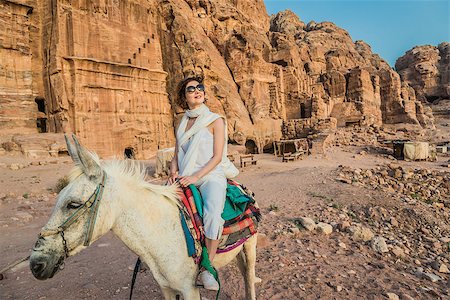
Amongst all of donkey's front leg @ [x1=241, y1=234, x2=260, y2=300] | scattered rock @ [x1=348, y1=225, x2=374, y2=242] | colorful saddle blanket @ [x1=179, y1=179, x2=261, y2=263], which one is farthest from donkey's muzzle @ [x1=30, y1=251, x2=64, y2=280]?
scattered rock @ [x1=348, y1=225, x2=374, y2=242]

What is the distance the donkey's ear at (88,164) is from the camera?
1.64 m

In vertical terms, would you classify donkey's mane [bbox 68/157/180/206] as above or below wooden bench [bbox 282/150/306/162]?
above

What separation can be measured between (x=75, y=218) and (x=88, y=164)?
0.35 meters

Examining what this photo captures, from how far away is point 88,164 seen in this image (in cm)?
169

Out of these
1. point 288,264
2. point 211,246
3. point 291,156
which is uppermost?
point 211,246

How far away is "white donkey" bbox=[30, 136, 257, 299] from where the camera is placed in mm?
1616

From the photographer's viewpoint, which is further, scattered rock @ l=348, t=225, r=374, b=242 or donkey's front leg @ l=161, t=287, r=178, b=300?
scattered rock @ l=348, t=225, r=374, b=242

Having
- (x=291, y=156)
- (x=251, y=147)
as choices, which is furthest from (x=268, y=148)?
(x=291, y=156)

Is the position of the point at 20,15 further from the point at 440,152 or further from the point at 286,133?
the point at 440,152

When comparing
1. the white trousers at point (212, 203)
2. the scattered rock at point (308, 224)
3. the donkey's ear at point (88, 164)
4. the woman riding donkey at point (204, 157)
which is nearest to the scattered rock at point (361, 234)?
the scattered rock at point (308, 224)

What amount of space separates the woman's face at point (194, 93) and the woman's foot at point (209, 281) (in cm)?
151

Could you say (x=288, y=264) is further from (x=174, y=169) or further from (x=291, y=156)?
(x=291, y=156)

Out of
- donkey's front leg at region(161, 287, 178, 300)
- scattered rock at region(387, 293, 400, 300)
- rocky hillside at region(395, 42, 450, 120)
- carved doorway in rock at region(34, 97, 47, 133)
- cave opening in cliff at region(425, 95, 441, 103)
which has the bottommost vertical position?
scattered rock at region(387, 293, 400, 300)

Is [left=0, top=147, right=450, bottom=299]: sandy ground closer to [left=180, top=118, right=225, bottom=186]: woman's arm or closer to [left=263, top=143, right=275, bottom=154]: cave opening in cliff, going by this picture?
[left=180, top=118, right=225, bottom=186]: woman's arm
